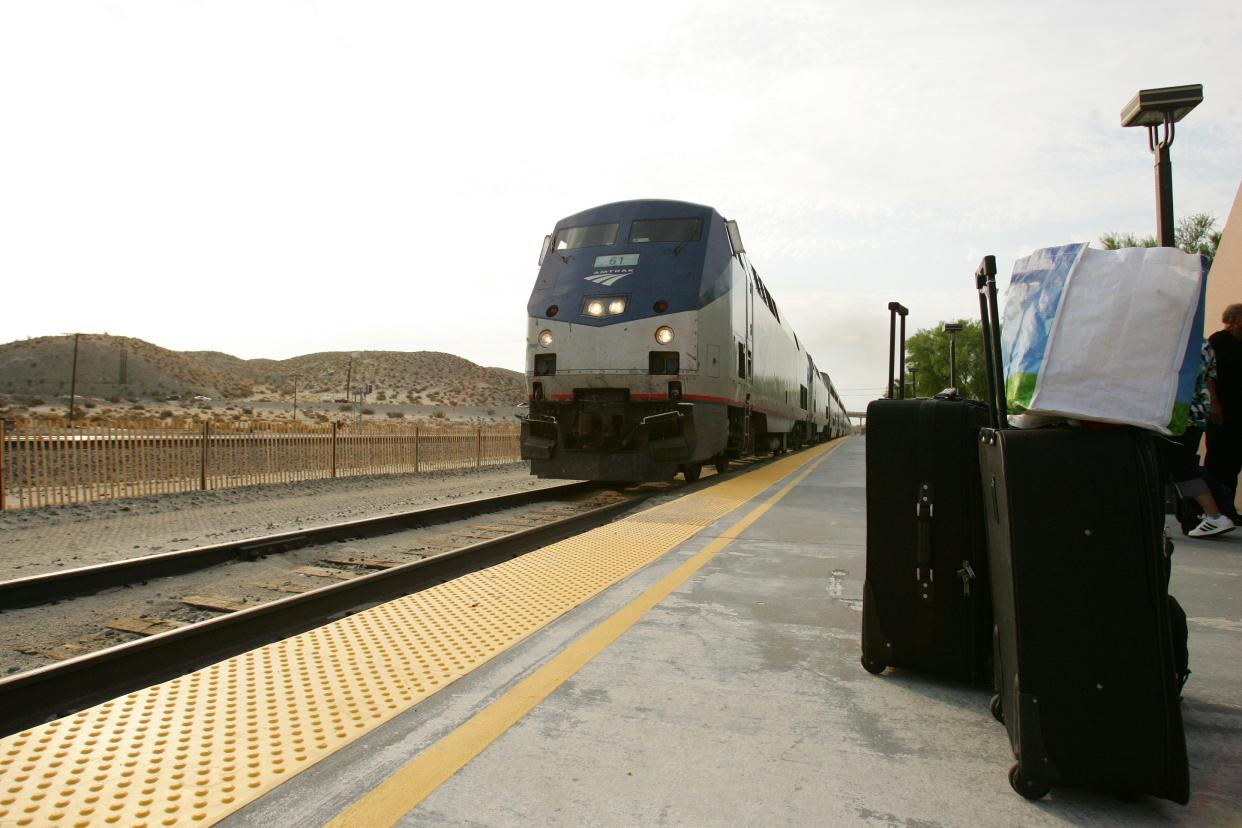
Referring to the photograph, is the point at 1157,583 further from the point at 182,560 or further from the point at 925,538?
the point at 182,560

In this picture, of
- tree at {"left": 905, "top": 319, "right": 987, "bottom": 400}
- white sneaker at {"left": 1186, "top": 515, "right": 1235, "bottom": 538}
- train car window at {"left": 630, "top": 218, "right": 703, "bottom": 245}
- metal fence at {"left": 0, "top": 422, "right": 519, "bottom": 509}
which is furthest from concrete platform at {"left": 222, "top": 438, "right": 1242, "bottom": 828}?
tree at {"left": 905, "top": 319, "right": 987, "bottom": 400}

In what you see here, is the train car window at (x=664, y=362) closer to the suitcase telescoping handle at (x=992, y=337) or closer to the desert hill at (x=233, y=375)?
the suitcase telescoping handle at (x=992, y=337)

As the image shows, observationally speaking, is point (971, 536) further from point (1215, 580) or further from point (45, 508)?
point (45, 508)

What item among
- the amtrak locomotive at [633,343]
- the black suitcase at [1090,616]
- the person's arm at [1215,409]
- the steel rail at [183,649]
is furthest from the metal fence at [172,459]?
the person's arm at [1215,409]

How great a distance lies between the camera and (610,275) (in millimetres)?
10039

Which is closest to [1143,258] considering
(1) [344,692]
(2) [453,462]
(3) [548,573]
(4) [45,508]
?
(1) [344,692]

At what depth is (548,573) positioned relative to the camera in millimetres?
4492

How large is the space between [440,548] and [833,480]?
6420 mm

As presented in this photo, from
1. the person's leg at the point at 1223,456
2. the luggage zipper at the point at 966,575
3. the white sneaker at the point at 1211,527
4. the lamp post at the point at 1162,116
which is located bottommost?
the white sneaker at the point at 1211,527

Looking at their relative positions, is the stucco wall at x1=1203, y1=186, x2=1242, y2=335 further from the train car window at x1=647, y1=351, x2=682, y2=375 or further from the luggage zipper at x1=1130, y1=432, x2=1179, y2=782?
the luggage zipper at x1=1130, y1=432, x2=1179, y2=782

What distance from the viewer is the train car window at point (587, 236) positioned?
10.5 m

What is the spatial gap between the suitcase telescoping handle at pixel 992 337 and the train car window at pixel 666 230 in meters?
8.01

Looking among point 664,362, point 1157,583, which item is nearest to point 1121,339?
point 1157,583

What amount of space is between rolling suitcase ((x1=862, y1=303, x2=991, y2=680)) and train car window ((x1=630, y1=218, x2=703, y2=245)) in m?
7.74
